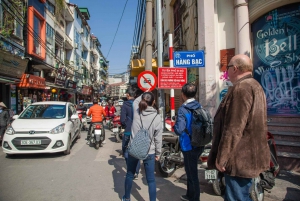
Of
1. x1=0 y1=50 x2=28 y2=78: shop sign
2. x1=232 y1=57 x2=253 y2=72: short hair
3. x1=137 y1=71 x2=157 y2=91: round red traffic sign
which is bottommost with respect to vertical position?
x1=232 y1=57 x2=253 y2=72: short hair

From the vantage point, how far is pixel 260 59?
626 centimetres

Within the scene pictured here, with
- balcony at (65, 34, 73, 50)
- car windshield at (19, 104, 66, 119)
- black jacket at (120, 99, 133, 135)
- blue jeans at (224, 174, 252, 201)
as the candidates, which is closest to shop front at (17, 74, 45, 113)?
car windshield at (19, 104, 66, 119)

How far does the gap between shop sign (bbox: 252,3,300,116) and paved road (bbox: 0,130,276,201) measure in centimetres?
324

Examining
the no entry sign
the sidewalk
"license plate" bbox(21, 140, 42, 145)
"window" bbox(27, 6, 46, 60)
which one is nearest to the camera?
the sidewalk

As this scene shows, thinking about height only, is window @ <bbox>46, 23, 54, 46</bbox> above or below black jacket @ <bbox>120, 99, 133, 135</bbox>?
above

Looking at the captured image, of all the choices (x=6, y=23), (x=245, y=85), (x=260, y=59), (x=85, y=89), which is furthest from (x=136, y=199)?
(x=85, y=89)

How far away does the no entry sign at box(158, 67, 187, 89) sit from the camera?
6.01 metres

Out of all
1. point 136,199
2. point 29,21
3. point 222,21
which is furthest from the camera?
point 29,21

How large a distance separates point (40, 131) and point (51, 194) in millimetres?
2688

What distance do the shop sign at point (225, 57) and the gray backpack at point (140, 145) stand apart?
4785 millimetres

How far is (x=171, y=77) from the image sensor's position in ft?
19.9

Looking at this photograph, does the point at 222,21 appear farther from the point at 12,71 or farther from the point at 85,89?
the point at 85,89

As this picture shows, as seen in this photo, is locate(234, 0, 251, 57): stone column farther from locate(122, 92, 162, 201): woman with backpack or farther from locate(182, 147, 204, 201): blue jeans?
locate(122, 92, 162, 201): woman with backpack

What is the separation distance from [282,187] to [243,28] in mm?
4260
